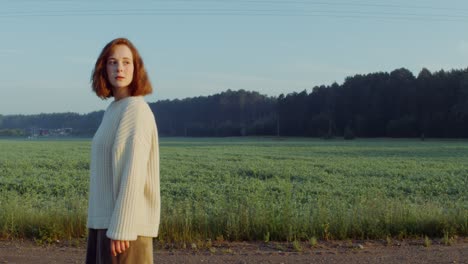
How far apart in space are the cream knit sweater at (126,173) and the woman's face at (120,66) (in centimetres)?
10

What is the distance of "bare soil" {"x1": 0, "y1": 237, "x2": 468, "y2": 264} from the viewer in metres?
6.20

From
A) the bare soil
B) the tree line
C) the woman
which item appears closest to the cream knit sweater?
the woman

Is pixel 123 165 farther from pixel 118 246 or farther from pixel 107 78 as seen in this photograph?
pixel 107 78

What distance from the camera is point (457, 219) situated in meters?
7.83

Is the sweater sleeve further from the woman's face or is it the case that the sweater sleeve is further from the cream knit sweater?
the woman's face

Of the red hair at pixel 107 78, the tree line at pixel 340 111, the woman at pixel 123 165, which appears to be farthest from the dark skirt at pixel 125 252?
the tree line at pixel 340 111

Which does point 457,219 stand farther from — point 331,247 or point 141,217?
point 141,217

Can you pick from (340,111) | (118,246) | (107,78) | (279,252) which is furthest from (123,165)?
(340,111)

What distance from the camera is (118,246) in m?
2.54

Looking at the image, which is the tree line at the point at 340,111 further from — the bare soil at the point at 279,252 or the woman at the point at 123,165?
the woman at the point at 123,165

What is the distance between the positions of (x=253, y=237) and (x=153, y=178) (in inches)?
188

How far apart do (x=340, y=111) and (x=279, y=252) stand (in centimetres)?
9518

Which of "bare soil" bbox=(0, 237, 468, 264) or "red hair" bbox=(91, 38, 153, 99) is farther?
"bare soil" bbox=(0, 237, 468, 264)

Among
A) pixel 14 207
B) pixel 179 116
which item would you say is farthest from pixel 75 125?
pixel 14 207
